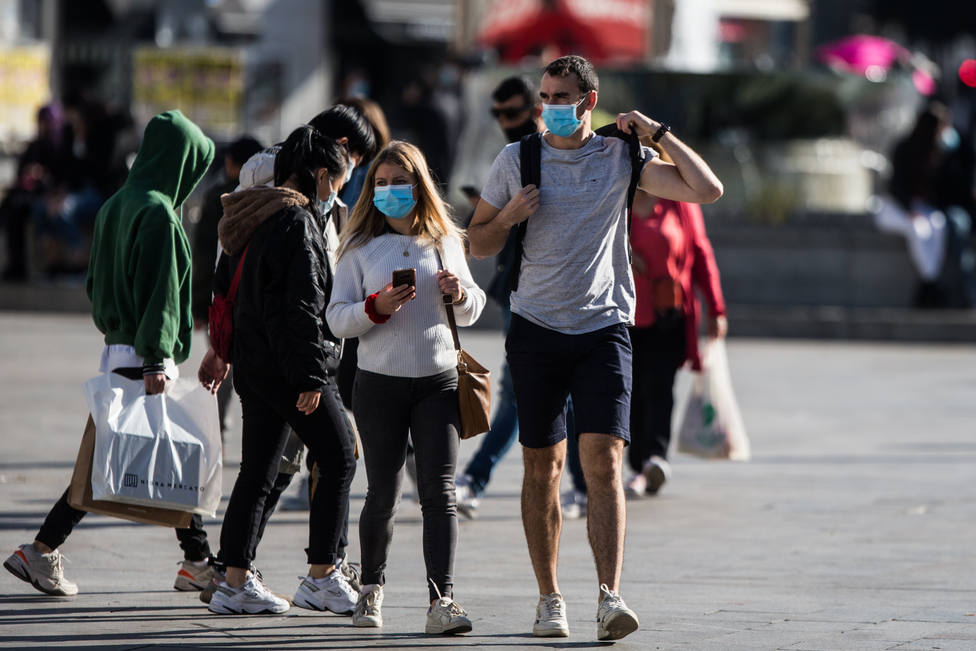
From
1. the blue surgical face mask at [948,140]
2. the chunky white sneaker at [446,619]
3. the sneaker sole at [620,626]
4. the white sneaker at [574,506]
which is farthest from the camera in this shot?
the blue surgical face mask at [948,140]

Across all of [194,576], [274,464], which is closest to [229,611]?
[194,576]

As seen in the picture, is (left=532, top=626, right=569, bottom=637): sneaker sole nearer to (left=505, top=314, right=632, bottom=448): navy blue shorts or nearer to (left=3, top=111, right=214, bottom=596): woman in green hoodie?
(left=505, top=314, right=632, bottom=448): navy blue shorts

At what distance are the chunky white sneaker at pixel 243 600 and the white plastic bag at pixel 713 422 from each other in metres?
3.43

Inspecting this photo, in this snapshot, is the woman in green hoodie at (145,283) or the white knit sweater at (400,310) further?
the woman in green hoodie at (145,283)

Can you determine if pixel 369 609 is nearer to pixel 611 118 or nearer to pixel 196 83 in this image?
pixel 611 118

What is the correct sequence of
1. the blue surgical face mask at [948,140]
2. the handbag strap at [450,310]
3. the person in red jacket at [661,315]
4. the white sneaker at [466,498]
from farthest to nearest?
the blue surgical face mask at [948,140]
the person in red jacket at [661,315]
the white sneaker at [466,498]
the handbag strap at [450,310]

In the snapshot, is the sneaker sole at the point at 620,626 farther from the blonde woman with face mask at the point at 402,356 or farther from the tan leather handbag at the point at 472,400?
the tan leather handbag at the point at 472,400

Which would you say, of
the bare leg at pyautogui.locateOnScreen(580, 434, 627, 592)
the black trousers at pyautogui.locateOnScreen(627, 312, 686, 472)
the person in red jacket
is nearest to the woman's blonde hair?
the bare leg at pyautogui.locateOnScreen(580, 434, 627, 592)

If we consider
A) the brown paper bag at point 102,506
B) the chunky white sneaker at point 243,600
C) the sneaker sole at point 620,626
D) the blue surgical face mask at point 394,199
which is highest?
the blue surgical face mask at point 394,199

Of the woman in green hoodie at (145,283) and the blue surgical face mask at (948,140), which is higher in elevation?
the woman in green hoodie at (145,283)

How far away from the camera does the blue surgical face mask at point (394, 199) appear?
6.00m

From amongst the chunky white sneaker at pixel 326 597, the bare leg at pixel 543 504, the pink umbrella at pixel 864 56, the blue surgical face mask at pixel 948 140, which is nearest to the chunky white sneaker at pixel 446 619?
the bare leg at pixel 543 504

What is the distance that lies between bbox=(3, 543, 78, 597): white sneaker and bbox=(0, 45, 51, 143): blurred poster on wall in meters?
16.2

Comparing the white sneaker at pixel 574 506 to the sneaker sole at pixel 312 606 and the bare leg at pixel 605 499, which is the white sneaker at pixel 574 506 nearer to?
the sneaker sole at pixel 312 606
